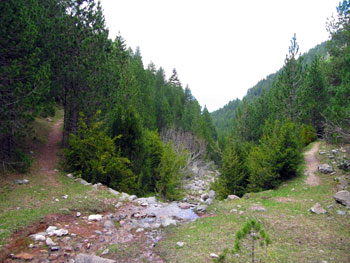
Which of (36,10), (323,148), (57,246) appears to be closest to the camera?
(57,246)

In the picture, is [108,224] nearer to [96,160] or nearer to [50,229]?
[50,229]

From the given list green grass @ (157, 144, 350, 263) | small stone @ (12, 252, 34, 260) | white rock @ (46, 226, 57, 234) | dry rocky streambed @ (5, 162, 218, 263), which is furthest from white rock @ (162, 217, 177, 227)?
small stone @ (12, 252, 34, 260)

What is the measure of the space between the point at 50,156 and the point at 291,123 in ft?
53.8

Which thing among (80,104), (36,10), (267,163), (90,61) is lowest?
(267,163)

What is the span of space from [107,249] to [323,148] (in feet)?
64.7

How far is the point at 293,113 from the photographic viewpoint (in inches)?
866

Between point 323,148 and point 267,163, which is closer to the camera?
point 267,163

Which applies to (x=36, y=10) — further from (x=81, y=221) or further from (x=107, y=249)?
(x=107, y=249)

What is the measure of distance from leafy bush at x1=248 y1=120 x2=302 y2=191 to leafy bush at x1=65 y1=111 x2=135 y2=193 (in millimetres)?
8292

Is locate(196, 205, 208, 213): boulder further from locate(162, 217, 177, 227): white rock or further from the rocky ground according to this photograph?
locate(162, 217, 177, 227): white rock

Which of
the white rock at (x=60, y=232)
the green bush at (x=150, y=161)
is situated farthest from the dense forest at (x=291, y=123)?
the white rock at (x=60, y=232)

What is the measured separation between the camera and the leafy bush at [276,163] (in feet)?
48.5

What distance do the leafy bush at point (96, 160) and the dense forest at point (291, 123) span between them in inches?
280

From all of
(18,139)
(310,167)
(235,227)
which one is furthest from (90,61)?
(310,167)
